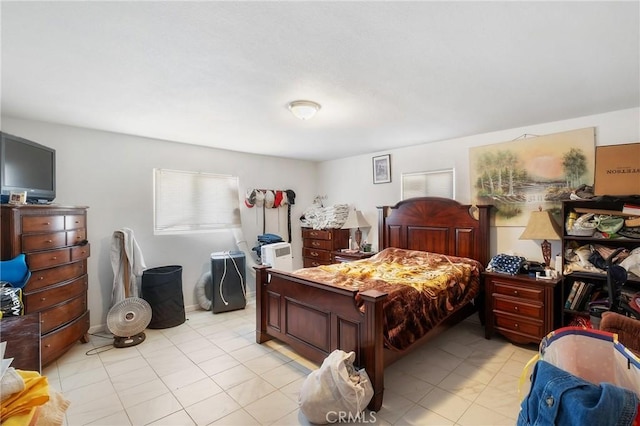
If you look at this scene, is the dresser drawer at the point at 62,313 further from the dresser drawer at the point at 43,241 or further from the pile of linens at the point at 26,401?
the pile of linens at the point at 26,401

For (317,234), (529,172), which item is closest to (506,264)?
(529,172)

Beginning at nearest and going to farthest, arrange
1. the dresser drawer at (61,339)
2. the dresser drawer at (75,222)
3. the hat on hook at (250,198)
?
the dresser drawer at (61,339) < the dresser drawer at (75,222) < the hat on hook at (250,198)

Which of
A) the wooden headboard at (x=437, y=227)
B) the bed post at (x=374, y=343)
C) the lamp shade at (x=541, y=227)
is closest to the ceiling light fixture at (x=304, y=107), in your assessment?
the bed post at (x=374, y=343)

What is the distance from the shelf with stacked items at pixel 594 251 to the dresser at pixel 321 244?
110 inches

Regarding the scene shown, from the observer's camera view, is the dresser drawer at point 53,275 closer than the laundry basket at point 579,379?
No

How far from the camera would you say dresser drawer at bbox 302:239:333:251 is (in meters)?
4.68

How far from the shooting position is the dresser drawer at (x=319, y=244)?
468 cm

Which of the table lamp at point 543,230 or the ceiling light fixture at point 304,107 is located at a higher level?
the ceiling light fixture at point 304,107

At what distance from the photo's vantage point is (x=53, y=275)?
2539 mm

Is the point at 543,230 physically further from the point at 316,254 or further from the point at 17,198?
the point at 17,198

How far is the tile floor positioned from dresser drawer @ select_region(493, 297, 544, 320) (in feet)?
1.15

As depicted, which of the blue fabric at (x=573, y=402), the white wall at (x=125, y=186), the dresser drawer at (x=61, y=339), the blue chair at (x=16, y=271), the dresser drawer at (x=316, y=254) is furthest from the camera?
the dresser drawer at (x=316, y=254)

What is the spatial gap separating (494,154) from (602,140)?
916 mm

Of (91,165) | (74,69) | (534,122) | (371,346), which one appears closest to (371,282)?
(371,346)
